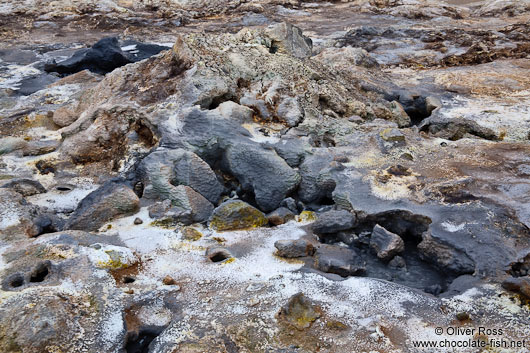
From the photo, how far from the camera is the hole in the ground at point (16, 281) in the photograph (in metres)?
2.90

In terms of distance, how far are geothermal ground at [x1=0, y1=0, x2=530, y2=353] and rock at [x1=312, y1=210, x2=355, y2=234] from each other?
16 mm

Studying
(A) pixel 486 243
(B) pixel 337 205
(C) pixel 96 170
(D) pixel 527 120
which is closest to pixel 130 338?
(B) pixel 337 205

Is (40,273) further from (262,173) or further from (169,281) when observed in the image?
(262,173)

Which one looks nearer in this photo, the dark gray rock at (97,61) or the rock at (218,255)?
the rock at (218,255)

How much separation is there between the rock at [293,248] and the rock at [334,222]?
29cm

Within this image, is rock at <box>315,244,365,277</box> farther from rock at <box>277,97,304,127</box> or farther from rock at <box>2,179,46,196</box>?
rock at <box>2,179,46,196</box>

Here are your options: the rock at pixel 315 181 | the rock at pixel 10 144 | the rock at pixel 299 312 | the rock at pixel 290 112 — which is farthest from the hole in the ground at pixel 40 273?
the rock at pixel 290 112

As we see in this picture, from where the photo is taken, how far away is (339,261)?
10.9 ft

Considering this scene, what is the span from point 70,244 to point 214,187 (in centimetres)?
144

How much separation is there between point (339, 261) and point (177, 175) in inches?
70.6

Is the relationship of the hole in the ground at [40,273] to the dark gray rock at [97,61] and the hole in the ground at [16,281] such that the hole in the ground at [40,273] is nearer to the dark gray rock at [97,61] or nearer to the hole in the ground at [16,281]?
the hole in the ground at [16,281]

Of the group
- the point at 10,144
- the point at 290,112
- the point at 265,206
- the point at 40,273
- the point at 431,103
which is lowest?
the point at 431,103

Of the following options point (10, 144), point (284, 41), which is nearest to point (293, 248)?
point (10, 144)

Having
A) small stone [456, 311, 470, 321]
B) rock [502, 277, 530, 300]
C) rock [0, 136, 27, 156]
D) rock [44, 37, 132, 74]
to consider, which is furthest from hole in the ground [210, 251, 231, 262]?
rock [44, 37, 132, 74]
